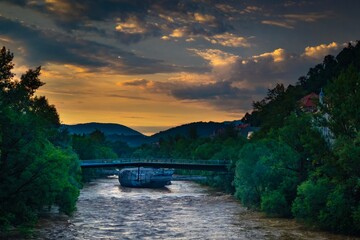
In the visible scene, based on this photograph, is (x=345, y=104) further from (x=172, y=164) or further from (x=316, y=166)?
(x=172, y=164)

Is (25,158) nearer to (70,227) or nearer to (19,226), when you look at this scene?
(19,226)

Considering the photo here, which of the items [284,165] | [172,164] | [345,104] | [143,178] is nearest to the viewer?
[345,104]

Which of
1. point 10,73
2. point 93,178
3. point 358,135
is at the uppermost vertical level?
point 10,73

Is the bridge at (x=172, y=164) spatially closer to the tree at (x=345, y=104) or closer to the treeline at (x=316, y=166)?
the treeline at (x=316, y=166)

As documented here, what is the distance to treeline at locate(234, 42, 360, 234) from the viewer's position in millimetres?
40781

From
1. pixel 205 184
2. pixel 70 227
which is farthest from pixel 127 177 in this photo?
pixel 70 227

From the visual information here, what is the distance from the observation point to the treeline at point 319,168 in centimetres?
4078

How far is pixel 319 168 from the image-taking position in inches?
1743

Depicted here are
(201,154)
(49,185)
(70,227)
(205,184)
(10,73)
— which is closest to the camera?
(10,73)

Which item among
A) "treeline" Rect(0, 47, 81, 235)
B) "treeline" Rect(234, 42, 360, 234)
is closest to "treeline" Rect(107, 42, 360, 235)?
"treeline" Rect(234, 42, 360, 234)

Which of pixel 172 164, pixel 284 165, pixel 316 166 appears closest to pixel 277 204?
pixel 284 165

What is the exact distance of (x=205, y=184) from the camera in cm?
12388

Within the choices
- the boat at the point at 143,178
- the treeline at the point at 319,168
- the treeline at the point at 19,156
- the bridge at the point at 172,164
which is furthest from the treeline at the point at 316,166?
the boat at the point at 143,178

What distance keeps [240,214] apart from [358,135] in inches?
929
